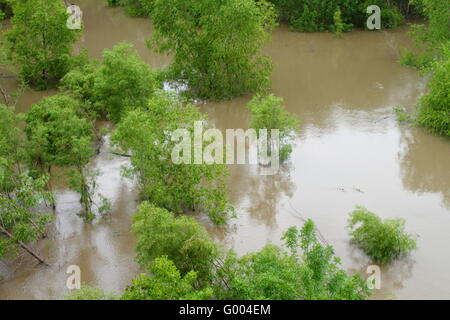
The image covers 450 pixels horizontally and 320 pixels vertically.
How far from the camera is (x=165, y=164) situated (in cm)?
1480

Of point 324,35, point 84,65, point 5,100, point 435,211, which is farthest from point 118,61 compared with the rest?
point 324,35

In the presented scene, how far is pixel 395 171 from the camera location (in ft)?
57.4

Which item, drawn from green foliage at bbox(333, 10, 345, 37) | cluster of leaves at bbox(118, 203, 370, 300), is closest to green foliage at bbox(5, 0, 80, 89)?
green foliage at bbox(333, 10, 345, 37)

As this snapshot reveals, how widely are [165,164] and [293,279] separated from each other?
572 centimetres

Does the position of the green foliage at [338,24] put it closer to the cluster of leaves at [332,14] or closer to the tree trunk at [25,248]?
the cluster of leaves at [332,14]

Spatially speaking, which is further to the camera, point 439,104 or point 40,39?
point 40,39

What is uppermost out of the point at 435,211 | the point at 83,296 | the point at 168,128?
the point at 168,128

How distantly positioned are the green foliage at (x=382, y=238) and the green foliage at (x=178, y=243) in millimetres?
3981

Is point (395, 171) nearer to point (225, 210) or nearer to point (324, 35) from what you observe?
point (225, 210)

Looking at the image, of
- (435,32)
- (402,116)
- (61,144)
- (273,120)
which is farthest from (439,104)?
(61,144)

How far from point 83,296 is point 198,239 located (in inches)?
100
